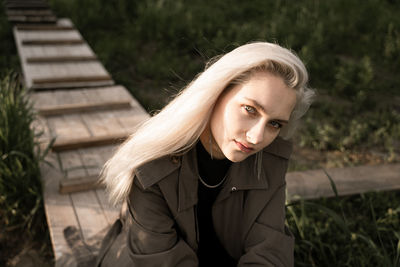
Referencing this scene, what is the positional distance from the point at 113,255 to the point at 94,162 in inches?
57.5

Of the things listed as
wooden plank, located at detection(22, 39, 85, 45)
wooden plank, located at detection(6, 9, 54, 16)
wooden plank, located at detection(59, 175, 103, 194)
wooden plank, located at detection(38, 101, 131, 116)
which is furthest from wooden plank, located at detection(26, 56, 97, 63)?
wooden plank, located at detection(59, 175, 103, 194)

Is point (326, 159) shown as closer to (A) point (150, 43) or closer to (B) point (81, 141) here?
(B) point (81, 141)

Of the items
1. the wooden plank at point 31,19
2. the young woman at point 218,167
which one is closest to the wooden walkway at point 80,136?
the wooden plank at point 31,19

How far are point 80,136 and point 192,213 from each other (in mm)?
2163

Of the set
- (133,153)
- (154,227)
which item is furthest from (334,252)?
(133,153)

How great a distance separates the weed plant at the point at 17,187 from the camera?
2.85 metres

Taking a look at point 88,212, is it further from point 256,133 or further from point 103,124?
point 256,133

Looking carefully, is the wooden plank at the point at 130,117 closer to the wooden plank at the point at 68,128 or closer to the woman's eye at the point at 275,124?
the wooden plank at the point at 68,128

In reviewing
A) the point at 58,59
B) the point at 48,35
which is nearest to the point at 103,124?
the point at 58,59

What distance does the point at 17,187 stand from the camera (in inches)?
114

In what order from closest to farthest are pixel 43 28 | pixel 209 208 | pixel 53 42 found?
pixel 209 208, pixel 53 42, pixel 43 28

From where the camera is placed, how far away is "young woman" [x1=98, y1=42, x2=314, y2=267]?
63.7 inches

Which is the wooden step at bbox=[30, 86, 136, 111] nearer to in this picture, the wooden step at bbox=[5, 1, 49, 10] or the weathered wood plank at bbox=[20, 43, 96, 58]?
the weathered wood plank at bbox=[20, 43, 96, 58]

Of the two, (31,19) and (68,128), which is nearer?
(68,128)
